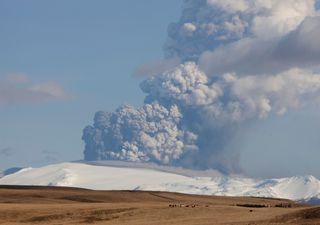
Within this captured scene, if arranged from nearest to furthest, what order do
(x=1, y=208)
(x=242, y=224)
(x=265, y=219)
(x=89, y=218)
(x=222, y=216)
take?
(x=242, y=224)
(x=265, y=219)
(x=222, y=216)
(x=89, y=218)
(x=1, y=208)

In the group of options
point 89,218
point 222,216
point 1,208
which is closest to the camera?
point 222,216

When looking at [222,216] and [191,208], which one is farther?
[191,208]

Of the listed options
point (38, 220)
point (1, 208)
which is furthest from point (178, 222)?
point (1, 208)

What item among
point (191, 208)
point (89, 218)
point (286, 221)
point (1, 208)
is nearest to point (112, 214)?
point (89, 218)

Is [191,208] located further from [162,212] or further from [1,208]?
[1,208]

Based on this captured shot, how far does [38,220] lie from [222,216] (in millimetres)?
27338

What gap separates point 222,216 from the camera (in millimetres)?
111562

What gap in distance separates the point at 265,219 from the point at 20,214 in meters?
41.4

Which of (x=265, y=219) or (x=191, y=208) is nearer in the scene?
(x=265, y=219)

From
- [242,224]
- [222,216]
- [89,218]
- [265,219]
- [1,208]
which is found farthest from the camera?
[1,208]

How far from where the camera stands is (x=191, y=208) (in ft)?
405

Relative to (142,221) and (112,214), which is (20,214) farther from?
(142,221)

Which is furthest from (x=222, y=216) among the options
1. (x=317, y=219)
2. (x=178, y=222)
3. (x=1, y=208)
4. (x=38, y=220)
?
(x=1, y=208)

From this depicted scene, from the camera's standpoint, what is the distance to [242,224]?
320 feet
